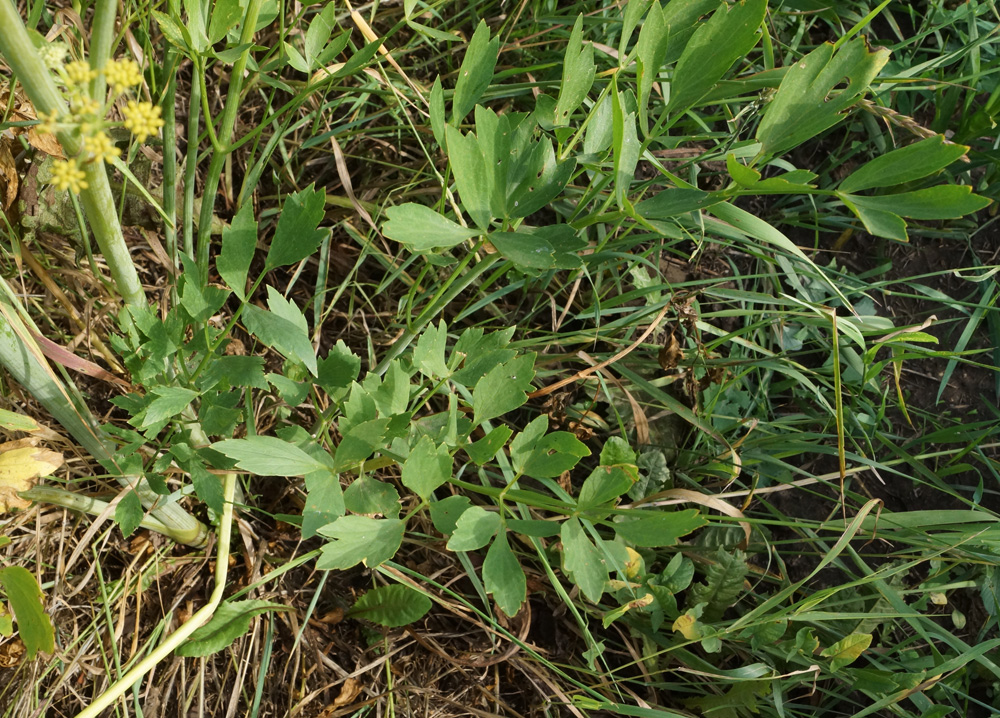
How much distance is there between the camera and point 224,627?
140 cm

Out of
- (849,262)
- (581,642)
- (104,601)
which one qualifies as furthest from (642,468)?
(104,601)

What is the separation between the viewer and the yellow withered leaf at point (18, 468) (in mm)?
1135

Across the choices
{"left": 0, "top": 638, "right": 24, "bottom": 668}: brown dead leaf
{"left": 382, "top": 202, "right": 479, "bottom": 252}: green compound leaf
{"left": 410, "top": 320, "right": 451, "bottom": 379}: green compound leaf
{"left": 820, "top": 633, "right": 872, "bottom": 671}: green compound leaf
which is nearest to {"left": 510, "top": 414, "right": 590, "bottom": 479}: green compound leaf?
{"left": 410, "top": 320, "right": 451, "bottom": 379}: green compound leaf

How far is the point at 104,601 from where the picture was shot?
1422mm

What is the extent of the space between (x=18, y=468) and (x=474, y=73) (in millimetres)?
956

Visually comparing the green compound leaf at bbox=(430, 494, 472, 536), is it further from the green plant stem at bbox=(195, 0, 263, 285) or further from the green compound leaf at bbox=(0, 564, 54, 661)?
the green compound leaf at bbox=(0, 564, 54, 661)

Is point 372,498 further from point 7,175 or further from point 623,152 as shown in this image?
point 7,175

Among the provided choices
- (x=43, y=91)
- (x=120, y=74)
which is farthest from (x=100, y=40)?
(x=120, y=74)

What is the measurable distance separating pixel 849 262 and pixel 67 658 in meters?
2.12

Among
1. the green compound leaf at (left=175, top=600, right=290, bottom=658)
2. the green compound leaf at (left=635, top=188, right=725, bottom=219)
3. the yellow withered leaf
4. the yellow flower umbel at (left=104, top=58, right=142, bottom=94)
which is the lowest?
the green compound leaf at (left=175, top=600, right=290, bottom=658)

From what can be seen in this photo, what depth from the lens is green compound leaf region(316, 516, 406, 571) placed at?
1028mm

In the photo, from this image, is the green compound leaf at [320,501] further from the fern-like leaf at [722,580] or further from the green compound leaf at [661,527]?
the fern-like leaf at [722,580]

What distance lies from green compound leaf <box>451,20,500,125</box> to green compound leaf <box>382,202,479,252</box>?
16 centimetres

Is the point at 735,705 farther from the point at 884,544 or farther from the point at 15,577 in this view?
the point at 15,577
